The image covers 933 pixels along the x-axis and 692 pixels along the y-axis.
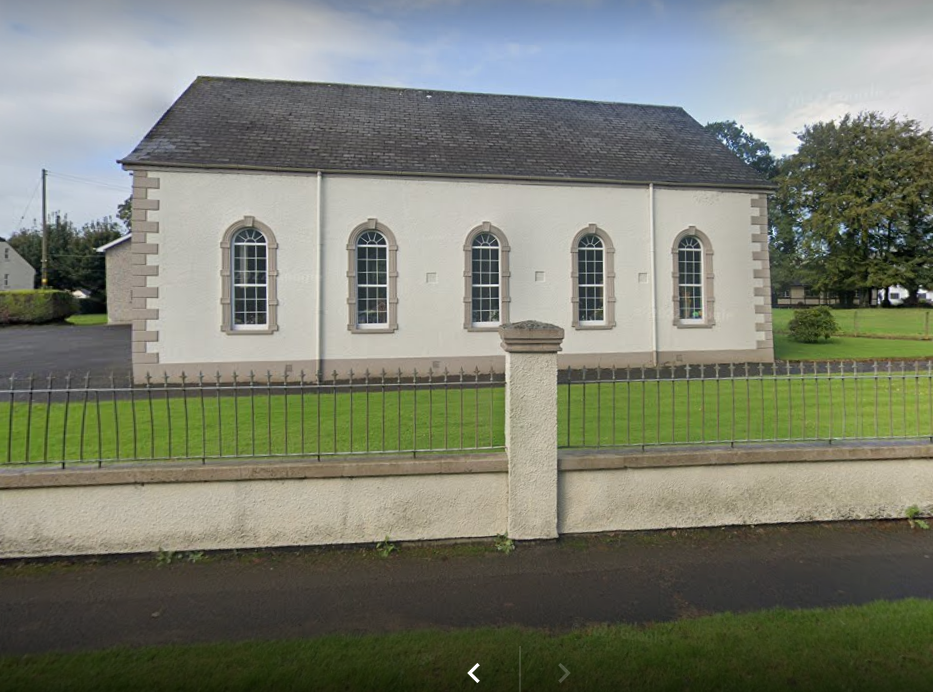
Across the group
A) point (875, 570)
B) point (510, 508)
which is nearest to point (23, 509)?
point (510, 508)

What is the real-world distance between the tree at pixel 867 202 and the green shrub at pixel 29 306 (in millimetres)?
58263

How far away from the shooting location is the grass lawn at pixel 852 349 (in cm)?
1956

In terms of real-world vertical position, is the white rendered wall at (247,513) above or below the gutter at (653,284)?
below

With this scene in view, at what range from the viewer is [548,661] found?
3520mm

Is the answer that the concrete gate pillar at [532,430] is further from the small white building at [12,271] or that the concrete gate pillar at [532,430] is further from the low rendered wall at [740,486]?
the small white building at [12,271]

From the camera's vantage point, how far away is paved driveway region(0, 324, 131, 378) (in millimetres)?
17219

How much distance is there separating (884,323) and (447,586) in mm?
38179

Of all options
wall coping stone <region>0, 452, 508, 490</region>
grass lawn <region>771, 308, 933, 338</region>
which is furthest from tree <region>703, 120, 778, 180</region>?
wall coping stone <region>0, 452, 508, 490</region>

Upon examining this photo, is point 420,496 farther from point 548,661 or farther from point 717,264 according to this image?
point 717,264

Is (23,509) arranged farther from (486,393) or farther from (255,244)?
(255,244)

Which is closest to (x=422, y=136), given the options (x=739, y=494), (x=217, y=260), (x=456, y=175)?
(x=456, y=175)

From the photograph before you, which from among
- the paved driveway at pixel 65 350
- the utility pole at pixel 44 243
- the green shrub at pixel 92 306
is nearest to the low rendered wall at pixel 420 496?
the paved driveway at pixel 65 350

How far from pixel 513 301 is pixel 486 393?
4.93 meters

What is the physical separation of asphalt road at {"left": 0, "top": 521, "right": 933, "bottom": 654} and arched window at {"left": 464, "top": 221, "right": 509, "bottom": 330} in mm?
12103
